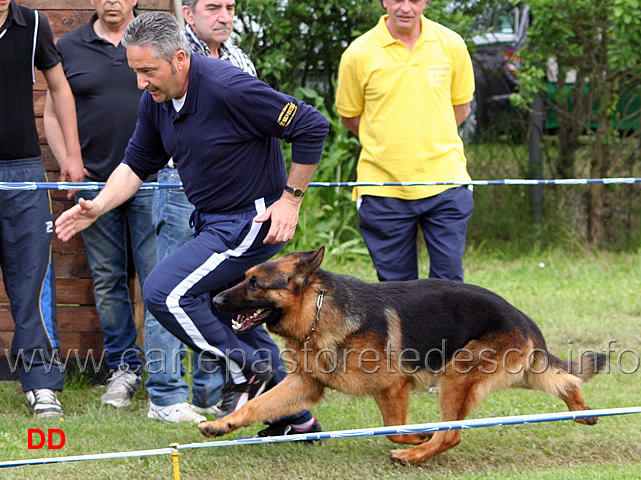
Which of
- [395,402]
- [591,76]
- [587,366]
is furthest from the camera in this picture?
[591,76]

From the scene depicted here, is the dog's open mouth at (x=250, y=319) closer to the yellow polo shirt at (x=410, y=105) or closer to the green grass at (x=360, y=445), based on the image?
the green grass at (x=360, y=445)

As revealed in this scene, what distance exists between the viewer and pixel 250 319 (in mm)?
3955

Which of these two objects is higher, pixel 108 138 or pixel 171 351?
pixel 108 138

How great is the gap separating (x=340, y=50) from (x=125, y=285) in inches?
191

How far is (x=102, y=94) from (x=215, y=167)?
4.86 ft

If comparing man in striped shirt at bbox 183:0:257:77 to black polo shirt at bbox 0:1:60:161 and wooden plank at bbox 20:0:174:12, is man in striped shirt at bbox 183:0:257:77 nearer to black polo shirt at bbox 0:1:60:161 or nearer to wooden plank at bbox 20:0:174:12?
wooden plank at bbox 20:0:174:12

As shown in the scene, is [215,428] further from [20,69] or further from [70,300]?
[20,69]

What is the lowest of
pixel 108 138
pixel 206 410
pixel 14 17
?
pixel 206 410

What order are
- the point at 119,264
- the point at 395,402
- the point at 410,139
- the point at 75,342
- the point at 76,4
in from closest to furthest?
the point at 395,402, the point at 410,139, the point at 119,264, the point at 76,4, the point at 75,342

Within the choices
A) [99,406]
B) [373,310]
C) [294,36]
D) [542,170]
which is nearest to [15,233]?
[99,406]

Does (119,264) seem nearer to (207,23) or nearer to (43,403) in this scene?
(43,403)

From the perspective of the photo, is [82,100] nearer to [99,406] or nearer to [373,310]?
[99,406]

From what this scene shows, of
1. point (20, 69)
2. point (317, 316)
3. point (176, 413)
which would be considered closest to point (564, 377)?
point (317, 316)

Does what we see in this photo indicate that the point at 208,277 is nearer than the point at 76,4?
Yes
